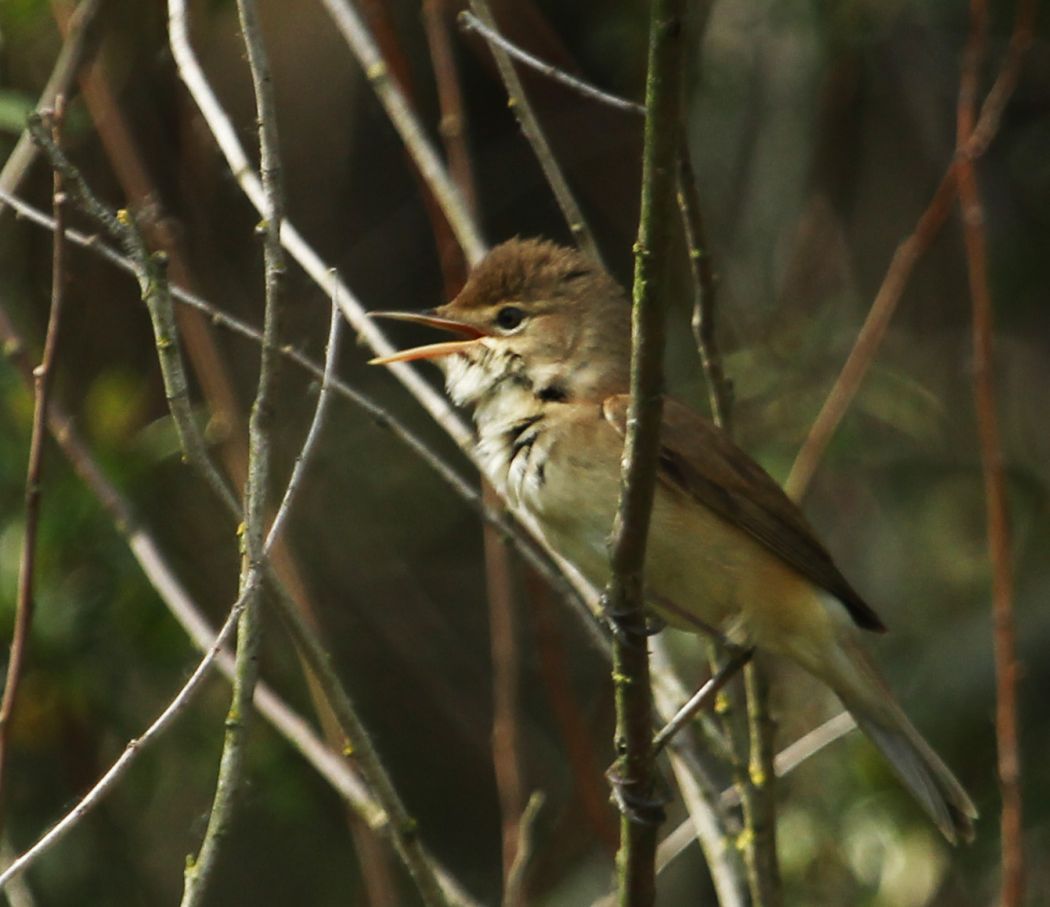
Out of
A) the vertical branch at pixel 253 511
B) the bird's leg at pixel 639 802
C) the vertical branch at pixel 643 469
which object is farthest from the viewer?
the bird's leg at pixel 639 802

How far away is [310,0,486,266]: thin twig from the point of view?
3543 millimetres

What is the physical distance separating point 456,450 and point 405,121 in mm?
2393

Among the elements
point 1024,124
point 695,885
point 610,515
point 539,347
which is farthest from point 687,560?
point 1024,124

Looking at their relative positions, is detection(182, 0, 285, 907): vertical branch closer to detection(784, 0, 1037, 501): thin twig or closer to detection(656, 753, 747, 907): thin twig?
detection(656, 753, 747, 907): thin twig

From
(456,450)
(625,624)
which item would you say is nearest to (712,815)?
(625,624)

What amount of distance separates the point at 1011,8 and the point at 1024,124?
44 centimetres

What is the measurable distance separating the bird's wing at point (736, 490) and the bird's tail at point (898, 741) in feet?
0.47

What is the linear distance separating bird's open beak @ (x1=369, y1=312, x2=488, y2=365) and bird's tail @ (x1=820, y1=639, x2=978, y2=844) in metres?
1.04

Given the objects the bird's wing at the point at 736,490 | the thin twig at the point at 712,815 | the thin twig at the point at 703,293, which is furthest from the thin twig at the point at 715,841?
the thin twig at the point at 703,293

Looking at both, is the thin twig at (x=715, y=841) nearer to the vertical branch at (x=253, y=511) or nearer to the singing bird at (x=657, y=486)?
the singing bird at (x=657, y=486)

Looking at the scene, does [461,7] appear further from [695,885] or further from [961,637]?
[695,885]

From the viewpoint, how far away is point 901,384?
4883mm

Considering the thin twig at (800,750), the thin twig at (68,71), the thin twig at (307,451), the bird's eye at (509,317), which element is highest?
the thin twig at (68,71)

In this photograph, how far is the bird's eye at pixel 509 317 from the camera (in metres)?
3.70
